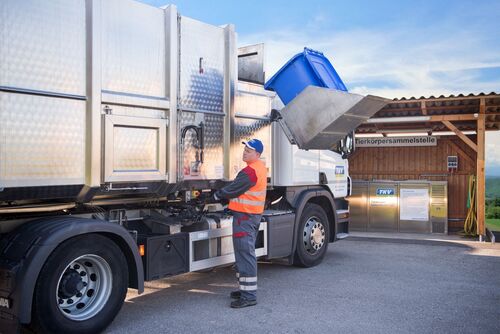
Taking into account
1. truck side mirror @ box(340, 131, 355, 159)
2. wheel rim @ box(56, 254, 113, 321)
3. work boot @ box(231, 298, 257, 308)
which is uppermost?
truck side mirror @ box(340, 131, 355, 159)

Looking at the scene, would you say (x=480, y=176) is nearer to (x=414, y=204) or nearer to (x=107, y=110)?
(x=414, y=204)

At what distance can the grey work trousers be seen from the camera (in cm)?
632

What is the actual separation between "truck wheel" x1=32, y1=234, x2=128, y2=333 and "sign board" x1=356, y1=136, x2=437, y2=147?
10.9 meters

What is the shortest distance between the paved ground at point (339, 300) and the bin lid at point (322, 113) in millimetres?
2077

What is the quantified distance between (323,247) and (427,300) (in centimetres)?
258

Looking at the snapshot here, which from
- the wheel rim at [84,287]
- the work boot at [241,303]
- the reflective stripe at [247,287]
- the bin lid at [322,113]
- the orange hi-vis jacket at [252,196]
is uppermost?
the bin lid at [322,113]

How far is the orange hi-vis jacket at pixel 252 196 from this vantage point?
6.43 m

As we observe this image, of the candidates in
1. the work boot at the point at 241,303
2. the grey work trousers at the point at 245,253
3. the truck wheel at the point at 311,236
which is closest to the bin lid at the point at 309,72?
the truck wheel at the point at 311,236

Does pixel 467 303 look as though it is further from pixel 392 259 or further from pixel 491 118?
pixel 491 118

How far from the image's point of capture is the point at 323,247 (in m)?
9.05

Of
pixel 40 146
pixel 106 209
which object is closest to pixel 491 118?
pixel 106 209

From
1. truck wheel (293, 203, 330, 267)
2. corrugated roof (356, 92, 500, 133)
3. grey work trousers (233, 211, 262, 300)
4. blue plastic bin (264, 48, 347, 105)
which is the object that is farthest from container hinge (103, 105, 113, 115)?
corrugated roof (356, 92, 500, 133)

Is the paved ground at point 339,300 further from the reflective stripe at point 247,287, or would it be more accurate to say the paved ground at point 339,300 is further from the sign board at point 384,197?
the sign board at point 384,197

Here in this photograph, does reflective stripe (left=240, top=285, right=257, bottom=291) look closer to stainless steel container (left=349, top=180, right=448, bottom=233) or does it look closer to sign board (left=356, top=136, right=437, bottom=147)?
stainless steel container (left=349, top=180, right=448, bottom=233)
